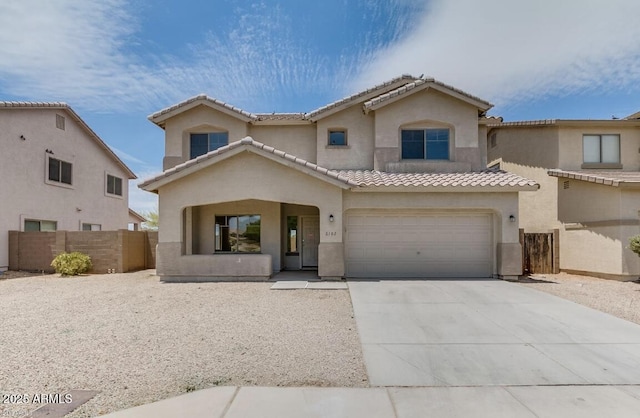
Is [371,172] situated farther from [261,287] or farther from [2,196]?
[2,196]

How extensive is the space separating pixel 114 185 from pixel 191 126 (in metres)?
11.5

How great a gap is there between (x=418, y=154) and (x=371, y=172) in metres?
2.38

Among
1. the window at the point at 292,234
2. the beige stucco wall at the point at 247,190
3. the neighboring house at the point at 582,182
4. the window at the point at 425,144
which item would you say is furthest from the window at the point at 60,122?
the neighboring house at the point at 582,182

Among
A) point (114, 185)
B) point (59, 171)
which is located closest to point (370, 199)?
point (59, 171)

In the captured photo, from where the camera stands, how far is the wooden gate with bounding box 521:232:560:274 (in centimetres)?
1534

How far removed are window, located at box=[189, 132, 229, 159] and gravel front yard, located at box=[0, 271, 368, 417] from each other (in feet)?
26.1

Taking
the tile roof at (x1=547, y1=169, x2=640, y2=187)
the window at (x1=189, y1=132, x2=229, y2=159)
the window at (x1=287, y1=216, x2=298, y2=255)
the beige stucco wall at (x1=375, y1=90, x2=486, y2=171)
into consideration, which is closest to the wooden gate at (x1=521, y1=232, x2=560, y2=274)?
the tile roof at (x1=547, y1=169, x2=640, y2=187)

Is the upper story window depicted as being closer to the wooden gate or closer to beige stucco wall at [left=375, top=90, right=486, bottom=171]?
beige stucco wall at [left=375, top=90, right=486, bottom=171]

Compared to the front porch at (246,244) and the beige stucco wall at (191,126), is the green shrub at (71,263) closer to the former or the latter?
the front porch at (246,244)

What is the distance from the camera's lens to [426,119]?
15586mm

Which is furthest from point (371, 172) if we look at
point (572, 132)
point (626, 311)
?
point (572, 132)

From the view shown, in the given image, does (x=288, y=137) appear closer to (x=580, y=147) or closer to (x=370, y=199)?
(x=370, y=199)

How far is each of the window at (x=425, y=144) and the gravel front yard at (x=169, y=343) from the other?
784cm

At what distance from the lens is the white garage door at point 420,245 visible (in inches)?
545
